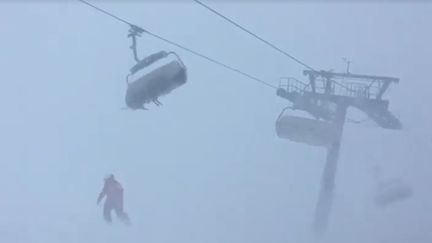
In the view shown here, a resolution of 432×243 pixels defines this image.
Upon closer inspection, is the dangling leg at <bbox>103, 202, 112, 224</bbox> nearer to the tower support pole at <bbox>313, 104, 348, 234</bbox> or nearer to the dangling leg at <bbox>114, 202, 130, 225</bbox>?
the dangling leg at <bbox>114, 202, 130, 225</bbox>

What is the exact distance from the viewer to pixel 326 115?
4.79ft

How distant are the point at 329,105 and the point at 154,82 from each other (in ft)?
1.25

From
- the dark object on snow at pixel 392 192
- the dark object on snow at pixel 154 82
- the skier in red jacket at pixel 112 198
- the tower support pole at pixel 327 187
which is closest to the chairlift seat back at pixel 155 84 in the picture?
the dark object on snow at pixel 154 82

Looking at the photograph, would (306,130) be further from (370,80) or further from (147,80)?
(147,80)

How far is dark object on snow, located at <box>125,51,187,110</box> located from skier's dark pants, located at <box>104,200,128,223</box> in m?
0.20

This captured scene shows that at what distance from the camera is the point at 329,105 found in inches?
57.4

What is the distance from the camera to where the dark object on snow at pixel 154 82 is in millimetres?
1385

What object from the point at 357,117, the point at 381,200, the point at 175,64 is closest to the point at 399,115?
the point at 357,117

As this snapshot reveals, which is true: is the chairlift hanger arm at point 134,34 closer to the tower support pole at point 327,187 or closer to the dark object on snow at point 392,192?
the tower support pole at point 327,187

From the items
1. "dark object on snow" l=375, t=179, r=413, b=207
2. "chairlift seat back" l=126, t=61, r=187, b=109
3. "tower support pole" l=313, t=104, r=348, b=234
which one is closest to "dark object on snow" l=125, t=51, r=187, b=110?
"chairlift seat back" l=126, t=61, r=187, b=109

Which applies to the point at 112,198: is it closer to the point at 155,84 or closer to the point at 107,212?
the point at 107,212

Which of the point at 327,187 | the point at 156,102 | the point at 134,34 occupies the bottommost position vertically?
the point at 327,187

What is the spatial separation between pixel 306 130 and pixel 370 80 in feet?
0.57

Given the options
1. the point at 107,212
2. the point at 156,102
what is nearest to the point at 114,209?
the point at 107,212
